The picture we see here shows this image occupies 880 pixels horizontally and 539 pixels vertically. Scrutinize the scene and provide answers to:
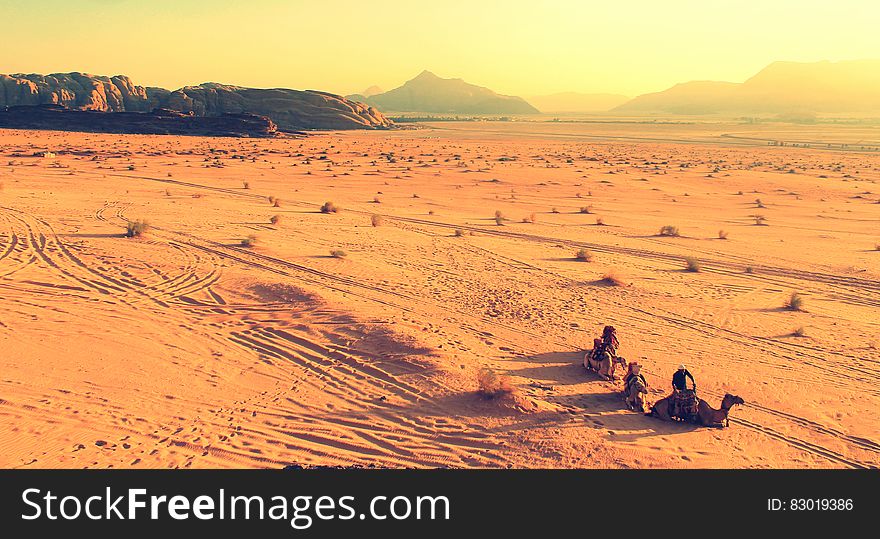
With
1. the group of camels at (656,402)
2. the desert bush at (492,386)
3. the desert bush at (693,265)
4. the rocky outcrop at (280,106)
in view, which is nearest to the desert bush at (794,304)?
the desert bush at (693,265)

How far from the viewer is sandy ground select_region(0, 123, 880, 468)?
7.72 m

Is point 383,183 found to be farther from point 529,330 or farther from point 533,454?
point 533,454

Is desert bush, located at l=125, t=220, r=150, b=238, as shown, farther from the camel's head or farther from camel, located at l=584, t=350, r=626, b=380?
the camel's head

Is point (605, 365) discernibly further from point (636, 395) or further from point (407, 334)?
point (407, 334)

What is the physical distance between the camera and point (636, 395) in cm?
884

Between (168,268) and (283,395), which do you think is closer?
(283,395)

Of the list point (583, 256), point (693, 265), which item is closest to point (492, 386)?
point (583, 256)

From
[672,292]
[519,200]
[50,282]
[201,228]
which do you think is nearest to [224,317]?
[50,282]

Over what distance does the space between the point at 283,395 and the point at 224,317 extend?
396 cm

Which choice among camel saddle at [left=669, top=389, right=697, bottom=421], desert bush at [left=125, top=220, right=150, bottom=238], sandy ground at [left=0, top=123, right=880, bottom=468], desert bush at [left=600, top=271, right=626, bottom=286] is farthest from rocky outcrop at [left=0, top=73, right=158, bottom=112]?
camel saddle at [left=669, top=389, right=697, bottom=421]

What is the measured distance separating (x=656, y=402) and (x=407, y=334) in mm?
4739

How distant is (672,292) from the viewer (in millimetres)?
15602

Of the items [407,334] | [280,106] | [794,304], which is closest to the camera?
[407,334]
